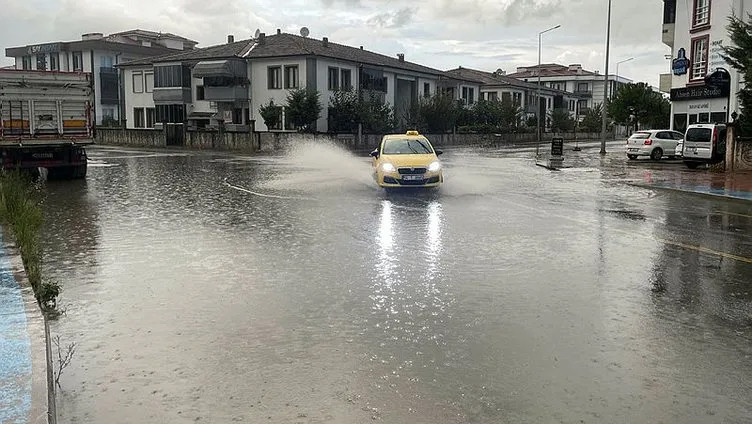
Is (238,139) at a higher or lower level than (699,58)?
lower

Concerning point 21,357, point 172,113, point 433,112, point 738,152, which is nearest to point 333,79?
point 433,112

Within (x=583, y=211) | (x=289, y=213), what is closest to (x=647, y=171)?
(x=583, y=211)

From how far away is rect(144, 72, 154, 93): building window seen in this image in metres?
62.9

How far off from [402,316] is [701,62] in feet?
131

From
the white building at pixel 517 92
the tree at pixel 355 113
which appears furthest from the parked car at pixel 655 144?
the white building at pixel 517 92

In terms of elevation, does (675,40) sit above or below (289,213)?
above

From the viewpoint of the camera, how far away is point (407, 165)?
18.6m

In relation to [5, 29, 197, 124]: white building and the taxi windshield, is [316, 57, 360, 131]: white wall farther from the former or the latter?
the taxi windshield

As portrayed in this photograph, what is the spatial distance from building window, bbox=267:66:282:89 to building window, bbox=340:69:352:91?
5166mm

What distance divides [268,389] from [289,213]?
9803mm

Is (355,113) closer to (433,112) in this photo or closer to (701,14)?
(433,112)

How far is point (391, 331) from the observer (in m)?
6.43

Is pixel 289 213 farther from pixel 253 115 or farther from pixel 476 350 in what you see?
pixel 253 115

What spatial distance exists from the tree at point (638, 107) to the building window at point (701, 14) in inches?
793
